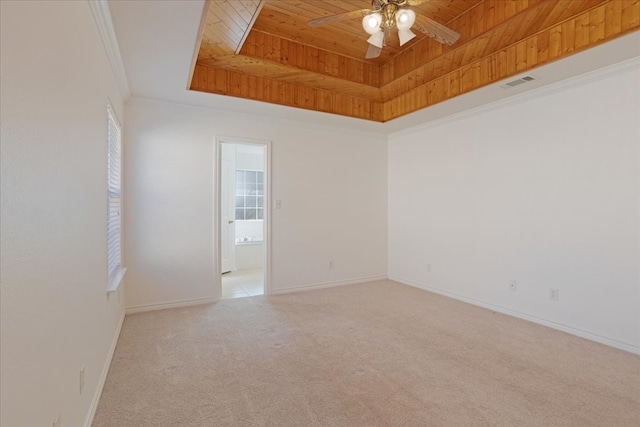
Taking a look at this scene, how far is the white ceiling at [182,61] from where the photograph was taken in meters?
2.13

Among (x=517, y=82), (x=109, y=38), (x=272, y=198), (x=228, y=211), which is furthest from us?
(x=228, y=211)

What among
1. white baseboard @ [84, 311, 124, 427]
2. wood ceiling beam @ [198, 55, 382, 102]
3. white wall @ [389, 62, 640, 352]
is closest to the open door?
wood ceiling beam @ [198, 55, 382, 102]

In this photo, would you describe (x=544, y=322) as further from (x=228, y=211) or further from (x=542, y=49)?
(x=228, y=211)

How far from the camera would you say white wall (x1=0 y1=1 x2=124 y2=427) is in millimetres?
967

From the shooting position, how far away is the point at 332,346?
111 inches

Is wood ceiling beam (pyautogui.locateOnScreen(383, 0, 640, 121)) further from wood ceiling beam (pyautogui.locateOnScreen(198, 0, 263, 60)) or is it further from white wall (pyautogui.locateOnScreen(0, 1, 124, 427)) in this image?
white wall (pyautogui.locateOnScreen(0, 1, 124, 427))

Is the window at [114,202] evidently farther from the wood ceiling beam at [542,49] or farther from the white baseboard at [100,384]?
the wood ceiling beam at [542,49]

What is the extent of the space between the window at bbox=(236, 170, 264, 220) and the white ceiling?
2517mm

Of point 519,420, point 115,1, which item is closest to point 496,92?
point 519,420

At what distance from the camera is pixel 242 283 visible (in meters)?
5.16

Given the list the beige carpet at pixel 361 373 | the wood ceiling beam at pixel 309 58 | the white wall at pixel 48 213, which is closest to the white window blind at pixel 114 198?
the beige carpet at pixel 361 373

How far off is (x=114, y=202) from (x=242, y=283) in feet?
8.18

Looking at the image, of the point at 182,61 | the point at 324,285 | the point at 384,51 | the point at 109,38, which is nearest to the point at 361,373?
the point at 324,285

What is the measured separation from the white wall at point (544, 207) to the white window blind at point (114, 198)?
3.94 metres
